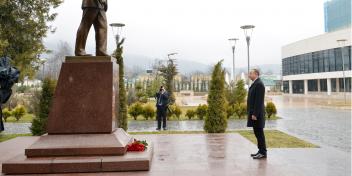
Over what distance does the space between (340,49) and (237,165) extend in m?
51.3

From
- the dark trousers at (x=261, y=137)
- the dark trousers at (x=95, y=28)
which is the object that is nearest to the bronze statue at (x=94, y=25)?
the dark trousers at (x=95, y=28)

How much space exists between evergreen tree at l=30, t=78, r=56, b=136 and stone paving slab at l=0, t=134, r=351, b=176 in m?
2.03

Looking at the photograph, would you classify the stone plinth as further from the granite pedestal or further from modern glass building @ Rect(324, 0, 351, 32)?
modern glass building @ Rect(324, 0, 351, 32)

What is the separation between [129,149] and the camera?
21.5ft

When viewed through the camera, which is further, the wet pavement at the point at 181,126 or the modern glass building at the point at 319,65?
the modern glass building at the point at 319,65

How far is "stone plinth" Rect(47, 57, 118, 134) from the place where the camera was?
6.59 metres

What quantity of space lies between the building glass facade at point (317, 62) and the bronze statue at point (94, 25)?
49143 millimetres

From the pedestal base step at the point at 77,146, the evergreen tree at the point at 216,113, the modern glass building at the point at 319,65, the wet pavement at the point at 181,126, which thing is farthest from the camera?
the modern glass building at the point at 319,65

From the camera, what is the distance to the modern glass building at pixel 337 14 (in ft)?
224

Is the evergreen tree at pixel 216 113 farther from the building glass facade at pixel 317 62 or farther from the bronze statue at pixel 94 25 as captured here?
the building glass facade at pixel 317 62

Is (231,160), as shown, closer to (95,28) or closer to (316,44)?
(95,28)

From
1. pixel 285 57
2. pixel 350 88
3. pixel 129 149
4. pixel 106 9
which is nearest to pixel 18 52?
pixel 106 9

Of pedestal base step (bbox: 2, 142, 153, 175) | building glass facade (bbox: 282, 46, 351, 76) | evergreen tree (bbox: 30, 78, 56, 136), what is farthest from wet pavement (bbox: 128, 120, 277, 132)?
building glass facade (bbox: 282, 46, 351, 76)

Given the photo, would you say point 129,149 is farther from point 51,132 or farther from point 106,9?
point 106,9
